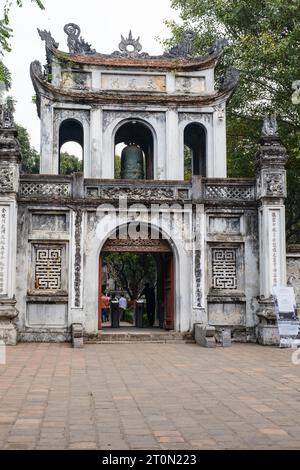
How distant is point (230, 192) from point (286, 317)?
369 cm

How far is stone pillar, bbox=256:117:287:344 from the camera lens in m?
14.4

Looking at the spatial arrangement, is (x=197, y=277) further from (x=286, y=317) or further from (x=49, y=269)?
(x=49, y=269)

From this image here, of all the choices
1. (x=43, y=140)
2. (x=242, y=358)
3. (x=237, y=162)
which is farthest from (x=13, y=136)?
(x=237, y=162)

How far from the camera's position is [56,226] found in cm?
1489

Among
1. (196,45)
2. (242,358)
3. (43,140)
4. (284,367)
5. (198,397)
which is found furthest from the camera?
(196,45)

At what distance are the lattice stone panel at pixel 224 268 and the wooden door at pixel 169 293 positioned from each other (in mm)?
1141

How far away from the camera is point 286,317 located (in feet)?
44.5

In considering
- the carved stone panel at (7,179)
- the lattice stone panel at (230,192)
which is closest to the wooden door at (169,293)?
the lattice stone panel at (230,192)

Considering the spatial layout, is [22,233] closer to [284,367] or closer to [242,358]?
[242,358]

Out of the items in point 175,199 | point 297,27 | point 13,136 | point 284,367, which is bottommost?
point 284,367

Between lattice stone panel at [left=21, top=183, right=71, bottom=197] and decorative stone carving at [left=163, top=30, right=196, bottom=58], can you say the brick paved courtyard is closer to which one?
lattice stone panel at [left=21, top=183, right=71, bottom=197]

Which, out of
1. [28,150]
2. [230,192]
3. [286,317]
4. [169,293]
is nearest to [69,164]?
[28,150]

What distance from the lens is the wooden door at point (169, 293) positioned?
15.3 meters
